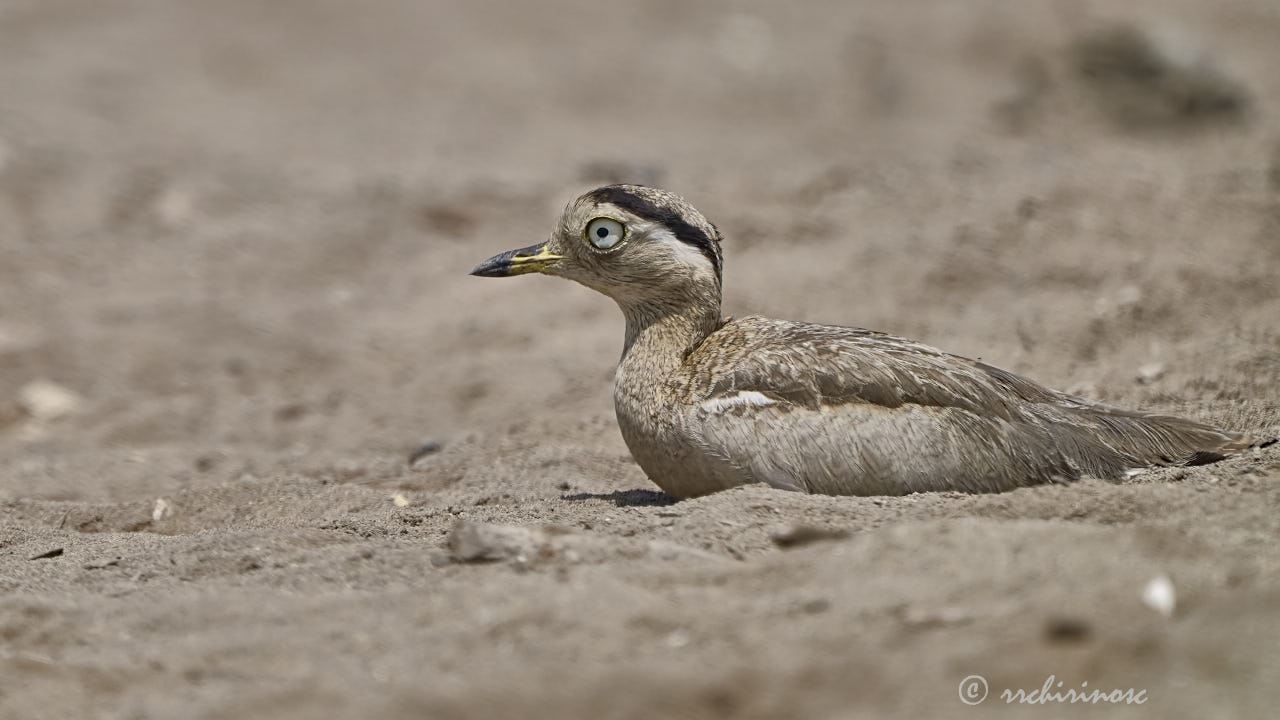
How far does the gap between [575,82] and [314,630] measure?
42.2 ft

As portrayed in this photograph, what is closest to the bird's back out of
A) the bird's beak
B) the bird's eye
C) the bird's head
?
the bird's head

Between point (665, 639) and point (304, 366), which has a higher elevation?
point (304, 366)

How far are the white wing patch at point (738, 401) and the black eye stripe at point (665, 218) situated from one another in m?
0.87

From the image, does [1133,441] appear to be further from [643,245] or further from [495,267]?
[495,267]

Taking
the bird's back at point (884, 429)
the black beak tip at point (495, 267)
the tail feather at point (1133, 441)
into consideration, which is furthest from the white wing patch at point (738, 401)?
the black beak tip at point (495, 267)

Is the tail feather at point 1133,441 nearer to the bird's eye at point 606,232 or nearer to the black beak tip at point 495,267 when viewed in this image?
the bird's eye at point 606,232

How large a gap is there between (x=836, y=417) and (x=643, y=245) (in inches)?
52.5

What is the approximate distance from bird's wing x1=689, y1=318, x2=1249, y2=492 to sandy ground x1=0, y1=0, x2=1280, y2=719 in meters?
0.22

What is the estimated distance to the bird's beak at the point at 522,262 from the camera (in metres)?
6.76

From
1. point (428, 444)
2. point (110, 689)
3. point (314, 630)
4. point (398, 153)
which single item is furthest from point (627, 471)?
point (398, 153)

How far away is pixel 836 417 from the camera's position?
5781mm

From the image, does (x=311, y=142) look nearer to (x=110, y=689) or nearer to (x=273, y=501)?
(x=273, y=501)

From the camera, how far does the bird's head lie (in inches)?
256

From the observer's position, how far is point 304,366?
33.1 feet
